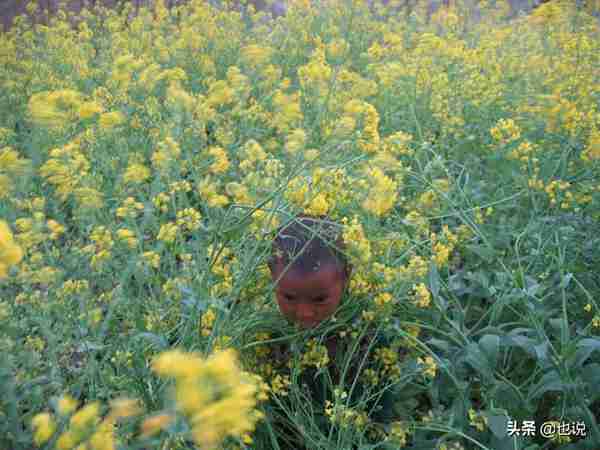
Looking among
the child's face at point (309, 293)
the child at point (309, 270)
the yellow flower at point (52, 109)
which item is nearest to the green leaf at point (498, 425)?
the child at point (309, 270)

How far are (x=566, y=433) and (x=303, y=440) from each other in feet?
2.33

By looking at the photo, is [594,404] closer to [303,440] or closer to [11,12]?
[303,440]

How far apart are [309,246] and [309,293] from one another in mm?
128

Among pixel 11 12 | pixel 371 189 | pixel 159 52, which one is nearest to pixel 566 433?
pixel 371 189

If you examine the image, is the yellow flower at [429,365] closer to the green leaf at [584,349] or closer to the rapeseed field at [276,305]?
the rapeseed field at [276,305]

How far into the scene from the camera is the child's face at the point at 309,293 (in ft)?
4.99

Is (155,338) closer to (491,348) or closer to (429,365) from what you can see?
(429,365)

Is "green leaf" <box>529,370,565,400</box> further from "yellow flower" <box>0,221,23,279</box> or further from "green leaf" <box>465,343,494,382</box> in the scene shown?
"yellow flower" <box>0,221,23,279</box>

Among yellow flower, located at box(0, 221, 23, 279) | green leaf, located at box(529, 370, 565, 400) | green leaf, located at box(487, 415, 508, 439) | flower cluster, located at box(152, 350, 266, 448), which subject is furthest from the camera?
green leaf, located at box(529, 370, 565, 400)

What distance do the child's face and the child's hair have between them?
18mm

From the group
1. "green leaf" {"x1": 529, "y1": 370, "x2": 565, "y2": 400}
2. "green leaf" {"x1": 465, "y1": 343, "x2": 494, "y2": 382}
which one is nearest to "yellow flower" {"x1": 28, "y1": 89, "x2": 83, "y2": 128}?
"green leaf" {"x1": 465, "y1": 343, "x2": 494, "y2": 382}

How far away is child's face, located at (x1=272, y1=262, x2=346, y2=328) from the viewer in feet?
4.99

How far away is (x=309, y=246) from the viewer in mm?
1572

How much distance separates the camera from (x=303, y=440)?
1.65 meters
